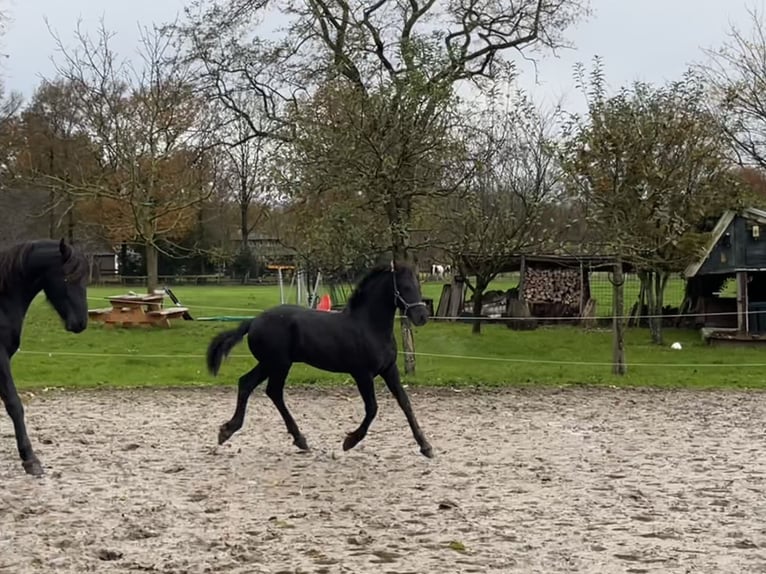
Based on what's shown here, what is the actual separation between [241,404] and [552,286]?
19.0 m

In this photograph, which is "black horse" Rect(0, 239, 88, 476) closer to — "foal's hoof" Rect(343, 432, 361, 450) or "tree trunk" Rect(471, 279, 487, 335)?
"foal's hoof" Rect(343, 432, 361, 450)

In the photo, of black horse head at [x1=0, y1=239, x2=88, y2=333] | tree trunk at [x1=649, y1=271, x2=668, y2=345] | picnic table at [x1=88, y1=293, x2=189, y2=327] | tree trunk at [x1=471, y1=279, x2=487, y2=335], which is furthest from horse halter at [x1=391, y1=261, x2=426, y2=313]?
picnic table at [x1=88, y1=293, x2=189, y2=327]

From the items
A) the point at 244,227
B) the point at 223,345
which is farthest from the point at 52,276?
the point at 244,227

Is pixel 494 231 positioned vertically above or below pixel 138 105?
below

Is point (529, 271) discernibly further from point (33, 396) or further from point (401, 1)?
point (33, 396)

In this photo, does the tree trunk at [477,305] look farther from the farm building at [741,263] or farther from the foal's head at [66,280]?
the foal's head at [66,280]

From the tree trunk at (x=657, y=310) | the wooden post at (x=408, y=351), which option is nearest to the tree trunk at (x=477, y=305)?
the tree trunk at (x=657, y=310)

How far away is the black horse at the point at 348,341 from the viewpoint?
7473mm

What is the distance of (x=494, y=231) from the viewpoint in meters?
17.9

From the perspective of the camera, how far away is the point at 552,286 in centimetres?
2572

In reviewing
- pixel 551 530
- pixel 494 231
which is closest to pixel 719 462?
pixel 551 530

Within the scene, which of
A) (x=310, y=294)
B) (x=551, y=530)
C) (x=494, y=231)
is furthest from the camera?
(x=310, y=294)

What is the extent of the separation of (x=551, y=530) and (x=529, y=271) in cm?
2102

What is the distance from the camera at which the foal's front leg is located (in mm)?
6762
